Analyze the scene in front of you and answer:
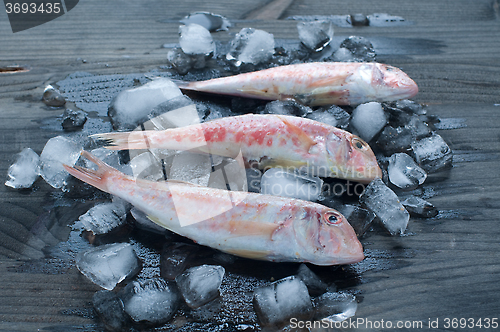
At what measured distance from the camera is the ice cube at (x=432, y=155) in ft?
6.93

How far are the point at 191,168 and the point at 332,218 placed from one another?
784 millimetres

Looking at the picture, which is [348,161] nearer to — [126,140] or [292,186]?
[292,186]

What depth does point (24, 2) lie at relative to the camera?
3496mm

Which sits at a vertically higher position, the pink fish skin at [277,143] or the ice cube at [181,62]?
the ice cube at [181,62]

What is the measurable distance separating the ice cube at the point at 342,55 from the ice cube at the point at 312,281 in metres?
1.76

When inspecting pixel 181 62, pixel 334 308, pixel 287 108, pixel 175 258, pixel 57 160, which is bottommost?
pixel 334 308

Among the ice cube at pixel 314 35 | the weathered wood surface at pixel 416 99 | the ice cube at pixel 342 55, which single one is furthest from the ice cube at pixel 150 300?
Result: the ice cube at pixel 314 35

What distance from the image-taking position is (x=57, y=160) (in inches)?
79.9

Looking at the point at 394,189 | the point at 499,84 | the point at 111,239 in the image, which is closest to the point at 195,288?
the point at 111,239

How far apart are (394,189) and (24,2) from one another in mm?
3658

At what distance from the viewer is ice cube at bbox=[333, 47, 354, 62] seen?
2.78m

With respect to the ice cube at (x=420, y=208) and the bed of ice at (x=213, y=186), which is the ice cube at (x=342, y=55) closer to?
the bed of ice at (x=213, y=186)

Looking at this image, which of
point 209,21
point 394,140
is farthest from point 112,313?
point 209,21

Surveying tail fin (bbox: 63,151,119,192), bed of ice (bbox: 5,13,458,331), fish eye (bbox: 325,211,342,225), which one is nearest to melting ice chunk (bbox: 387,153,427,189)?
bed of ice (bbox: 5,13,458,331)
